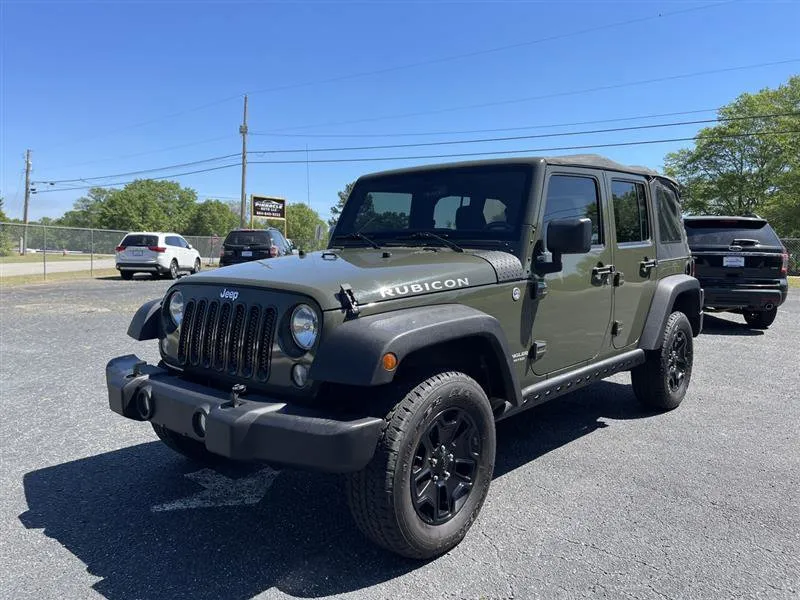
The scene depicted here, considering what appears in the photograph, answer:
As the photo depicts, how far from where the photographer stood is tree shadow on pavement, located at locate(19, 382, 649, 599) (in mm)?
2484

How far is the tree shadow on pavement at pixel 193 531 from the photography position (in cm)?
248

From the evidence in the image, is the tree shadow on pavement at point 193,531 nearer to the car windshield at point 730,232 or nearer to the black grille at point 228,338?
the black grille at point 228,338

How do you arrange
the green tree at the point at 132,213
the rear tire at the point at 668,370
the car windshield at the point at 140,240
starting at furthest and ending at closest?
1. the green tree at the point at 132,213
2. the car windshield at the point at 140,240
3. the rear tire at the point at 668,370

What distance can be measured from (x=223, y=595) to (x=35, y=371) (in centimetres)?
490

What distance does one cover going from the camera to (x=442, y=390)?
2.60 meters

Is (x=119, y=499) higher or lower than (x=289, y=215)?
lower

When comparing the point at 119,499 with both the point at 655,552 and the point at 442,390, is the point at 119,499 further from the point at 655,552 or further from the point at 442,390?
the point at 655,552

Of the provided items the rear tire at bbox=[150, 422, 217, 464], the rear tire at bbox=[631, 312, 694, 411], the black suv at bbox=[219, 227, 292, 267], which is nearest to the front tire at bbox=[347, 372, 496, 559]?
the rear tire at bbox=[150, 422, 217, 464]

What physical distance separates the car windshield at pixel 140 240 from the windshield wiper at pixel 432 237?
17.6 metres

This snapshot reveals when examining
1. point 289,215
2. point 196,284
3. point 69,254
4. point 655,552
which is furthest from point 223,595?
point 289,215

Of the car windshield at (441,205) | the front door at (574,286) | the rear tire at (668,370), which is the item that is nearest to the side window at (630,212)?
the front door at (574,286)

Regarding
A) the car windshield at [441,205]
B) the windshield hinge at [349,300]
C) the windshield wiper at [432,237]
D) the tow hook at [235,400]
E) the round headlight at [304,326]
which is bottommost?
the tow hook at [235,400]

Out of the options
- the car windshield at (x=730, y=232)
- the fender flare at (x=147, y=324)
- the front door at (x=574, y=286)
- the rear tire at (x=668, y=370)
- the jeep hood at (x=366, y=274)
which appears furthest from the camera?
the car windshield at (x=730, y=232)

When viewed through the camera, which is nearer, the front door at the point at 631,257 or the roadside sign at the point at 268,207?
the front door at the point at 631,257
